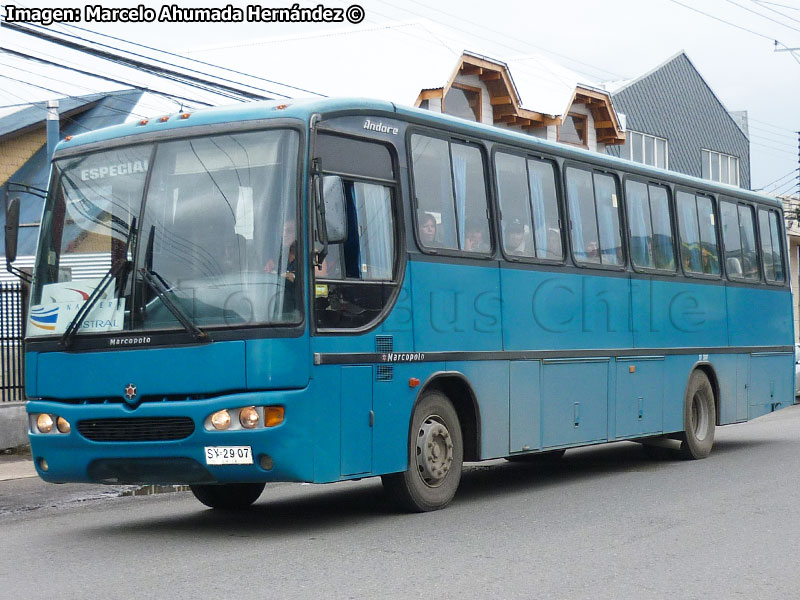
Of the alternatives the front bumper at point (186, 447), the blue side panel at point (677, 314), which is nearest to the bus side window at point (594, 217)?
the blue side panel at point (677, 314)

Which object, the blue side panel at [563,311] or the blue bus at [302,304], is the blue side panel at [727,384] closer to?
the blue side panel at [563,311]

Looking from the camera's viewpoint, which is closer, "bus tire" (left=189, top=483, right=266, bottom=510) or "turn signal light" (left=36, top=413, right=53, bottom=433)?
"turn signal light" (left=36, top=413, right=53, bottom=433)

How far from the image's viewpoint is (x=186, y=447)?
28.5 feet

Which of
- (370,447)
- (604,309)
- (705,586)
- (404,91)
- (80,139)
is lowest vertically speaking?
(705,586)

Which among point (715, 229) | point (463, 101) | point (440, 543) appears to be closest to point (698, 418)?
point (715, 229)

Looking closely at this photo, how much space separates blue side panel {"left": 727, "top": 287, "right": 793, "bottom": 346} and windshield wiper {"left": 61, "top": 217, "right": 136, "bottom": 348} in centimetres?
897

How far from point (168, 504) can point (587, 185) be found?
5.21m

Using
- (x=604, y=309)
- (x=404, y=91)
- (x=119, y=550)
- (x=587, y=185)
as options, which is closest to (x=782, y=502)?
(x=604, y=309)

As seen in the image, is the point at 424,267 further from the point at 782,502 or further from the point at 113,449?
the point at 782,502

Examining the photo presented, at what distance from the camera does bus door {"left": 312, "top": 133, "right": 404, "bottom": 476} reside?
29.6 ft

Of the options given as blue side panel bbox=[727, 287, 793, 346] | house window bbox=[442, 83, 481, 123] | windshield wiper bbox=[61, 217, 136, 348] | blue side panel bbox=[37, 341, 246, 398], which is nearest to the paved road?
blue side panel bbox=[37, 341, 246, 398]

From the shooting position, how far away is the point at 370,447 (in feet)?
30.4

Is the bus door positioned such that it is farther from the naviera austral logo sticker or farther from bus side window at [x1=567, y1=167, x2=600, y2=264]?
bus side window at [x1=567, y1=167, x2=600, y2=264]

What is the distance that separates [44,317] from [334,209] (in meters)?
2.44
